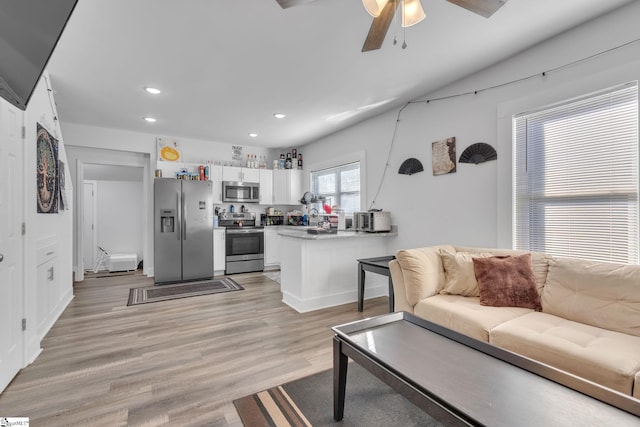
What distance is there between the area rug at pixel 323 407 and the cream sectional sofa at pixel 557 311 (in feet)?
2.20

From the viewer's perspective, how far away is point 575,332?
5.54 feet

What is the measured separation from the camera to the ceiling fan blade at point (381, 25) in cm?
153

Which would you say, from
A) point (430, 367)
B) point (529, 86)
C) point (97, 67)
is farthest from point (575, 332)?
point (97, 67)

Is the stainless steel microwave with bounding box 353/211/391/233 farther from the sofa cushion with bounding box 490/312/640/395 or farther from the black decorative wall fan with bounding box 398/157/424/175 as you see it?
the sofa cushion with bounding box 490/312/640/395

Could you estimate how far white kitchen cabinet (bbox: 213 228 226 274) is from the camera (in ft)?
17.4

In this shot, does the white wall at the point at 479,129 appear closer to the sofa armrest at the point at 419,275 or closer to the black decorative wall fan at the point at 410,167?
the black decorative wall fan at the point at 410,167

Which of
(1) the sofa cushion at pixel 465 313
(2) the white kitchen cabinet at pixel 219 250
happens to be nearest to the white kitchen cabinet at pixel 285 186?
(2) the white kitchen cabinet at pixel 219 250

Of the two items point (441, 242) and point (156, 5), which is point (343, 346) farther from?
point (156, 5)

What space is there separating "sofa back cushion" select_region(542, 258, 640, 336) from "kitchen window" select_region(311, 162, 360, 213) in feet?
9.49

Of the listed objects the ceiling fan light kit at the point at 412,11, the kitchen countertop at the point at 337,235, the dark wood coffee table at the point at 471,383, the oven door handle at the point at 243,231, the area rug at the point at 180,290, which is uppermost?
the ceiling fan light kit at the point at 412,11

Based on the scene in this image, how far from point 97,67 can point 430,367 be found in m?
3.65

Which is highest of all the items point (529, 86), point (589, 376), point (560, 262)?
point (529, 86)

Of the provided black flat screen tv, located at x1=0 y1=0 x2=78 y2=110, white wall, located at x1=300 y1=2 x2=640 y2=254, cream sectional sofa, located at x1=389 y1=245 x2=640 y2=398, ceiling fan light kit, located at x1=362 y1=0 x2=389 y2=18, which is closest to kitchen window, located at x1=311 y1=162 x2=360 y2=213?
white wall, located at x1=300 y1=2 x2=640 y2=254

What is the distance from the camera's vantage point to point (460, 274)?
96.5 inches
